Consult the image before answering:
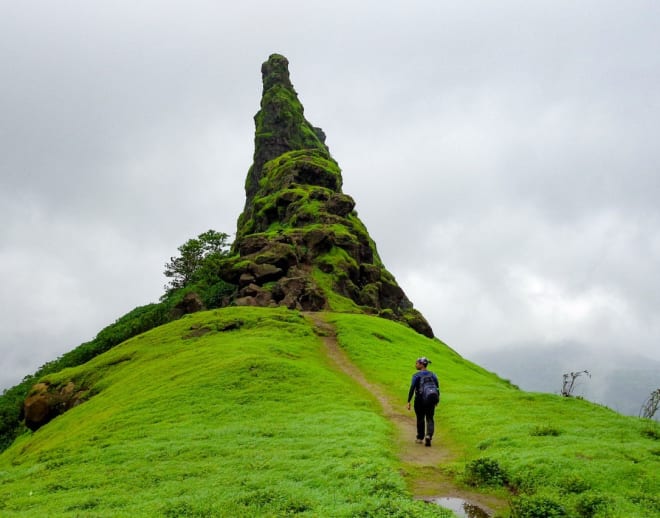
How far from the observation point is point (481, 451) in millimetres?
19328

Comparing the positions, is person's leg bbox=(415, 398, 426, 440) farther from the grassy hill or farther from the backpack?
the grassy hill

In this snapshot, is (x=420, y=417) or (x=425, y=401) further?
(x=420, y=417)

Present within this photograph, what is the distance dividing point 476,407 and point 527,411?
3031 mm

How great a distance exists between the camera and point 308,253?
3452 inches

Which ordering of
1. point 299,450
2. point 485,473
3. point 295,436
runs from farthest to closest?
1. point 295,436
2. point 299,450
3. point 485,473

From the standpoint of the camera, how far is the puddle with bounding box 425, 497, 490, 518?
43.6 feet

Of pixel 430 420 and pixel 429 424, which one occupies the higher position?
pixel 430 420

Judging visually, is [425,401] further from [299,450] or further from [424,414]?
[299,450]

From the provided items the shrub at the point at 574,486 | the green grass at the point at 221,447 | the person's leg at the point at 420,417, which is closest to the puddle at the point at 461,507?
the green grass at the point at 221,447

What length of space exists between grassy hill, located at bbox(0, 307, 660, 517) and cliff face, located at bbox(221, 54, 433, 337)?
31.8 m

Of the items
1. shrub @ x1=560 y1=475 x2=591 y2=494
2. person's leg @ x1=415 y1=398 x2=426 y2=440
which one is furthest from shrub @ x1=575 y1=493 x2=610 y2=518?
person's leg @ x1=415 y1=398 x2=426 y2=440

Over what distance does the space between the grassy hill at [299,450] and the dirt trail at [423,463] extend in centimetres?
21

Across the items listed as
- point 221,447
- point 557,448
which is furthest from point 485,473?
point 221,447

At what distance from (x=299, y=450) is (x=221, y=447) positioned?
13.4 ft
